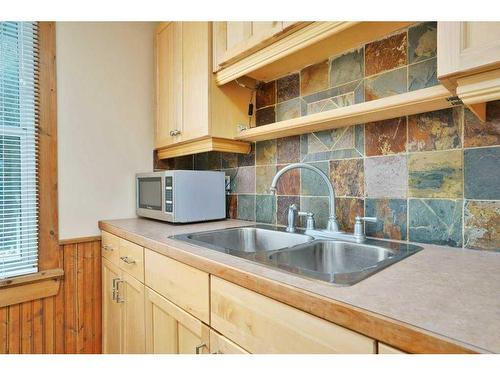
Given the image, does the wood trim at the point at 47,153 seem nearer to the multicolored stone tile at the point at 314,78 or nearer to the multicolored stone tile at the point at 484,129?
the multicolored stone tile at the point at 314,78

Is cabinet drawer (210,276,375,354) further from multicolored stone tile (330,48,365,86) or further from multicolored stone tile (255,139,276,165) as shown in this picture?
multicolored stone tile (330,48,365,86)

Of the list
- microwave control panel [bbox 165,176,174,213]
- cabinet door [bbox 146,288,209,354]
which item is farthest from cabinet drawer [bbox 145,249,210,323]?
microwave control panel [bbox 165,176,174,213]

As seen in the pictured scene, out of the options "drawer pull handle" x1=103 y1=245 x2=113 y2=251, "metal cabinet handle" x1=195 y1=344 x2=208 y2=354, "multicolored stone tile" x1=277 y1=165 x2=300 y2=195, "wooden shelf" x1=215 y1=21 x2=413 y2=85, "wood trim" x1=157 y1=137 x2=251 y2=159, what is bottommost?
"metal cabinet handle" x1=195 y1=344 x2=208 y2=354

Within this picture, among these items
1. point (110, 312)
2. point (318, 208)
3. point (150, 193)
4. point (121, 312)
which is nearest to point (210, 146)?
point (150, 193)

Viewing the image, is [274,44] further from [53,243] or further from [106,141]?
[53,243]

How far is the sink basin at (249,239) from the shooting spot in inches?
51.1

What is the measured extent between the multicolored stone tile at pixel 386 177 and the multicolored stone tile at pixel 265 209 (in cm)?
54

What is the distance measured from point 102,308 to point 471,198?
6.40 feet

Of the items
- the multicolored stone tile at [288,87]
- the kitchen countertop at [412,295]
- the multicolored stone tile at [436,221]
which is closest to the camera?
the kitchen countertop at [412,295]

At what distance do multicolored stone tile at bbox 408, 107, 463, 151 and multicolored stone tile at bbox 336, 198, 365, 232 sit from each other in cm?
30

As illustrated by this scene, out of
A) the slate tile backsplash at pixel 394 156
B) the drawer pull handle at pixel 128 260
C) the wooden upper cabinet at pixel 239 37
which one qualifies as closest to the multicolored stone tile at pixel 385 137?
the slate tile backsplash at pixel 394 156

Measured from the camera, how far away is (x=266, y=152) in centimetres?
162

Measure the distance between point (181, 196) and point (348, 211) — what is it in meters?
0.86

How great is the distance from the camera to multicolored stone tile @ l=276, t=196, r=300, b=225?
1.49 metres
